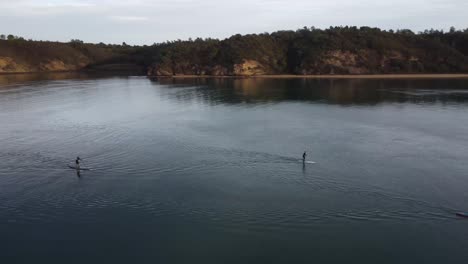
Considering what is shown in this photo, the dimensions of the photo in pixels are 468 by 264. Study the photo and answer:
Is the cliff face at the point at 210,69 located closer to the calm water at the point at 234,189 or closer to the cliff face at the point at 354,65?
the cliff face at the point at 354,65

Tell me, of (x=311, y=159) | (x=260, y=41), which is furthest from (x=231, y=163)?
(x=260, y=41)

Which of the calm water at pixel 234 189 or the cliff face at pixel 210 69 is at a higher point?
the cliff face at pixel 210 69

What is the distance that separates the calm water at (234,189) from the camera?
25.0 meters

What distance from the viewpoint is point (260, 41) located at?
170 metres

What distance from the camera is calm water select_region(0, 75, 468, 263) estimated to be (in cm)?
2502

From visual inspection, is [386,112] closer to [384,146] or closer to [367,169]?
[384,146]

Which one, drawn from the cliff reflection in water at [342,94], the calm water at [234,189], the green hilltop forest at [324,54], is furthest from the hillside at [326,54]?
the calm water at [234,189]

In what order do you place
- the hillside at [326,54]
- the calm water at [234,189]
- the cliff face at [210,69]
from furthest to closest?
the cliff face at [210,69], the hillside at [326,54], the calm water at [234,189]

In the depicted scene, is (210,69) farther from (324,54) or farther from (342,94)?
(342,94)

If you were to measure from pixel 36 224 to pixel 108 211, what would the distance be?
4.75 meters

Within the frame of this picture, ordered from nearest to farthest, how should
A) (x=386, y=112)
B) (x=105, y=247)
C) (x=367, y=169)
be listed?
(x=105, y=247)
(x=367, y=169)
(x=386, y=112)

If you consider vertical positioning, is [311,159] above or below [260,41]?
below

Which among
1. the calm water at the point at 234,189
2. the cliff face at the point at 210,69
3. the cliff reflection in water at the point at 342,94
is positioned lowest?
the calm water at the point at 234,189

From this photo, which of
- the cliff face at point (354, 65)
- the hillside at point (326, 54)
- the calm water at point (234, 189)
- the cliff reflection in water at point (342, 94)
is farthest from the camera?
the hillside at point (326, 54)
